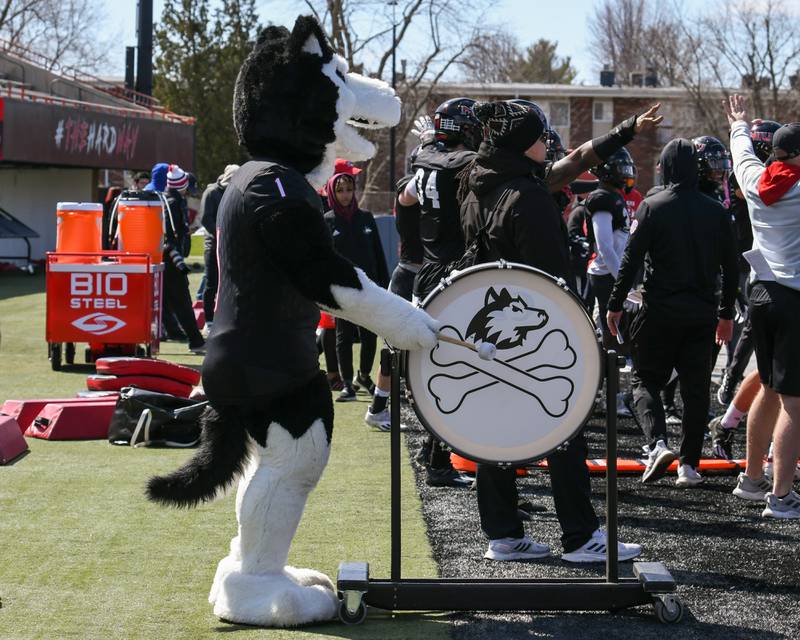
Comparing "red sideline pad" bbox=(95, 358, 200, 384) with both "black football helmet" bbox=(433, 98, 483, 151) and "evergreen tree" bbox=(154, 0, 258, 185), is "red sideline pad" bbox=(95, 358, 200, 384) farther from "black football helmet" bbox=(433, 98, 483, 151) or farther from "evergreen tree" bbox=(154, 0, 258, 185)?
"evergreen tree" bbox=(154, 0, 258, 185)

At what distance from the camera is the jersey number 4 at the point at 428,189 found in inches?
278

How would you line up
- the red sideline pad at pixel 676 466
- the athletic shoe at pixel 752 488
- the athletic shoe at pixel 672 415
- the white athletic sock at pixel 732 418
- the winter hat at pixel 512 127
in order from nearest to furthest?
the winter hat at pixel 512 127, the athletic shoe at pixel 752 488, the red sideline pad at pixel 676 466, the white athletic sock at pixel 732 418, the athletic shoe at pixel 672 415

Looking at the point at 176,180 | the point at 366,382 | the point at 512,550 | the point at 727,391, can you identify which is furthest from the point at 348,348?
the point at 512,550

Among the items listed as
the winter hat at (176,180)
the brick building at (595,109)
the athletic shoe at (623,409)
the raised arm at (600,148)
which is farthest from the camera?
the brick building at (595,109)

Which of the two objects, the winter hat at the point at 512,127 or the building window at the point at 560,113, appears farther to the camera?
the building window at the point at 560,113

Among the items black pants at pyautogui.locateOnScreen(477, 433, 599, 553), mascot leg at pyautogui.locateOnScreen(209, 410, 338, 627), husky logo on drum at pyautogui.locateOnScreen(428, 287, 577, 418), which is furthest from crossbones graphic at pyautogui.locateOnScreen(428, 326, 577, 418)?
black pants at pyautogui.locateOnScreen(477, 433, 599, 553)

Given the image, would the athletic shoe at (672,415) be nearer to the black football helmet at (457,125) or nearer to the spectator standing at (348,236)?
the spectator standing at (348,236)

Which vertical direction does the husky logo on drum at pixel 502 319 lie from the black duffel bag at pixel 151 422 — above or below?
above

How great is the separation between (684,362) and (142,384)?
13.1ft

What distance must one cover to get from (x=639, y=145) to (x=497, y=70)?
976cm

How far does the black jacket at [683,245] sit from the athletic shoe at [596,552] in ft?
5.74

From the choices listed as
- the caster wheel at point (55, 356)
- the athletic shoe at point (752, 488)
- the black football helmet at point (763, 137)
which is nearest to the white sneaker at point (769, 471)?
the athletic shoe at point (752, 488)

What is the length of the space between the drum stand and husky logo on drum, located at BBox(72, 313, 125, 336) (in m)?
7.27

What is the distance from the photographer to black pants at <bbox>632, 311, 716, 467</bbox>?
6.95m
